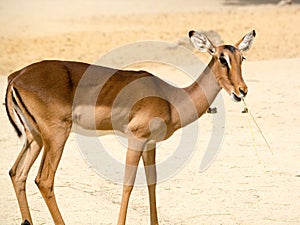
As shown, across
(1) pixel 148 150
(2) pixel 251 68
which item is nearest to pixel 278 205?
(1) pixel 148 150

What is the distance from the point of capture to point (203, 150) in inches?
372

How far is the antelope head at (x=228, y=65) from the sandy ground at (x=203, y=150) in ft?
3.99

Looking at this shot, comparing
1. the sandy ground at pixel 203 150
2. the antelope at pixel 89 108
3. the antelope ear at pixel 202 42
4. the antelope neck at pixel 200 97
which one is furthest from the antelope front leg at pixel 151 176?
the antelope ear at pixel 202 42

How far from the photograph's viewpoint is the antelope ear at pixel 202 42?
691 centimetres

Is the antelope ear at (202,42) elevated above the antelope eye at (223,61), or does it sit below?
above

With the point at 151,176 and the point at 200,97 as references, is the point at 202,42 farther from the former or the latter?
the point at 151,176

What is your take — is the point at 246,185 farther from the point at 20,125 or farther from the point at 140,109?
the point at 20,125

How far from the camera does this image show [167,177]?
8352mm

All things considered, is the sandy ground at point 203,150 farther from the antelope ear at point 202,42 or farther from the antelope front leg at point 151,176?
the antelope ear at point 202,42

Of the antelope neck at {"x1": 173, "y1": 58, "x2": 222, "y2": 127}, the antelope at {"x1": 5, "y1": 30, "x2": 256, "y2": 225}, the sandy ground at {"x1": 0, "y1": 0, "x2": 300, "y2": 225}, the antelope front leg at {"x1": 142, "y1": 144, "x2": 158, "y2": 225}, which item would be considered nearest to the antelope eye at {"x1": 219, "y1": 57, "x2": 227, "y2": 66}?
the antelope at {"x1": 5, "y1": 30, "x2": 256, "y2": 225}

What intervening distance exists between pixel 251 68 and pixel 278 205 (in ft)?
24.1

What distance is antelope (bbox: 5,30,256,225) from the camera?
656 centimetres

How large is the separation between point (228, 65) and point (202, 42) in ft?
1.29

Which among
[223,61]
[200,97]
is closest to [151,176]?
[200,97]
